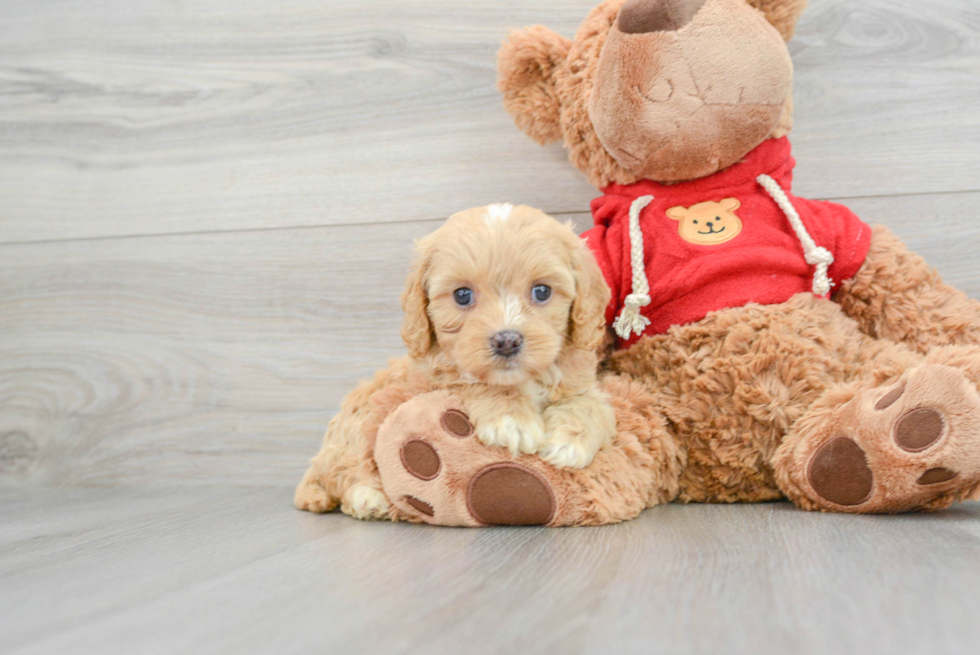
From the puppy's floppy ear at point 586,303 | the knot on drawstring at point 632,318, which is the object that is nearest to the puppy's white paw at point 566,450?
the puppy's floppy ear at point 586,303

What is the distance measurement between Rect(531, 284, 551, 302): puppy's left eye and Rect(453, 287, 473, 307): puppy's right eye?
0.08 metres

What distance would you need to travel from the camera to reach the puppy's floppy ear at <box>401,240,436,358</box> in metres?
1.01

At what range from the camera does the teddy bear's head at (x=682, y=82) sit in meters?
1.08

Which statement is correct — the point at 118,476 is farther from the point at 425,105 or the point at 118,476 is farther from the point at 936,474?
the point at 936,474

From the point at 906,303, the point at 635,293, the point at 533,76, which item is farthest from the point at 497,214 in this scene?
the point at 906,303

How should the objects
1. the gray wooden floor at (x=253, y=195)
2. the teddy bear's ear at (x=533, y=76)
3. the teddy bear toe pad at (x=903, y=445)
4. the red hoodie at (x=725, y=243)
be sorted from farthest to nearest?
the gray wooden floor at (x=253, y=195) → the teddy bear's ear at (x=533, y=76) → the red hoodie at (x=725, y=243) → the teddy bear toe pad at (x=903, y=445)

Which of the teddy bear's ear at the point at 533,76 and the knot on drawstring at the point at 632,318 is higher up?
the teddy bear's ear at the point at 533,76

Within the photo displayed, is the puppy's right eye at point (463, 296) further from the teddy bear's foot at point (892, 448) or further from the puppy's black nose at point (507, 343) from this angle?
the teddy bear's foot at point (892, 448)

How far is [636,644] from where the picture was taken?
1.89 ft

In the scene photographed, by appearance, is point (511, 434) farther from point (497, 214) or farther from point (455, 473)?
point (497, 214)

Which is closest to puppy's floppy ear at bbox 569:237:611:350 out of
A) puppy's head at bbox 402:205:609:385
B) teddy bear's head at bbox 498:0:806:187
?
puppy's head at bbox 402:205:609:385

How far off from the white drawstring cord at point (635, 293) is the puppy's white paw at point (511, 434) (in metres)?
0.28

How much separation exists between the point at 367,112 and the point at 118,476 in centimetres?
96

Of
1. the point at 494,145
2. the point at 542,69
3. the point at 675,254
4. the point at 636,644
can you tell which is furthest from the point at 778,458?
the point at 494,145
